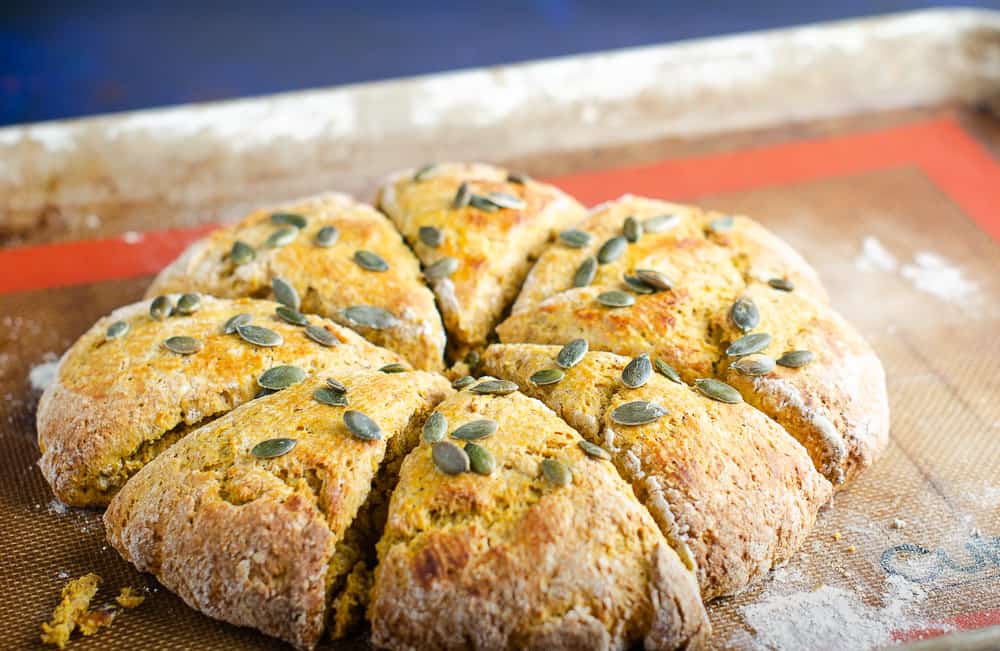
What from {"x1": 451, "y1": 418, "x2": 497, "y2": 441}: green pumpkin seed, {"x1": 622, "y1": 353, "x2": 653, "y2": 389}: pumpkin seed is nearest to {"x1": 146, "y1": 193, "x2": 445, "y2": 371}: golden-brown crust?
{"x1": 451, "y1": 418, "x2": 497, "y2": 441}: green pumpkin seed

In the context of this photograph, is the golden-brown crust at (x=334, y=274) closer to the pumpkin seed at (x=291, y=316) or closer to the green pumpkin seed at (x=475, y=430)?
the pumpkin seed at (x=291, y=316)

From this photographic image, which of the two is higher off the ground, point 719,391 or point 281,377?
point 719,391

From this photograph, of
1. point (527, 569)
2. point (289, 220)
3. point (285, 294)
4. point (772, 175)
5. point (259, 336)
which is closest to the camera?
point (527, 569)

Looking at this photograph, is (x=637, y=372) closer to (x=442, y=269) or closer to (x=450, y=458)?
(x=450, y=458)

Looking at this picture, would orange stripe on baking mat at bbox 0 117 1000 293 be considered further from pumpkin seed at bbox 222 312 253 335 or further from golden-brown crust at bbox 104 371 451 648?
golden-brown crust at bbox 104 371 451 648

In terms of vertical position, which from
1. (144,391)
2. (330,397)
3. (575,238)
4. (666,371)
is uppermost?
(575,238)

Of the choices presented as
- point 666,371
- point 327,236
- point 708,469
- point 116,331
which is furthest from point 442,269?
point 708,469

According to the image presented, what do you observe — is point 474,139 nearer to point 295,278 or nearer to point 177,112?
point 177,112
